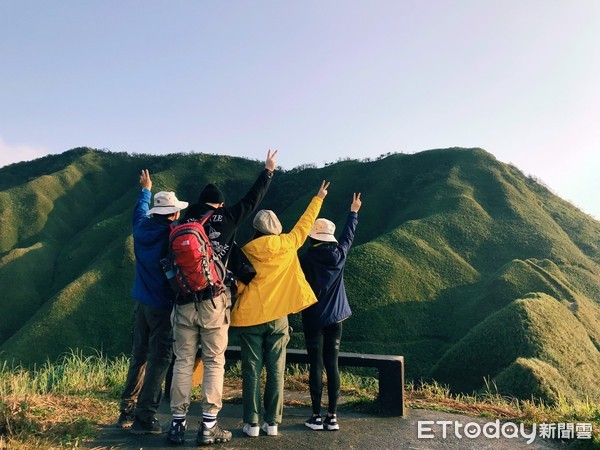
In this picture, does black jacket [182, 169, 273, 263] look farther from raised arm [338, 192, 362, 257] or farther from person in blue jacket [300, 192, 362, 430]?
raised arm [338, 192, 362, 257]

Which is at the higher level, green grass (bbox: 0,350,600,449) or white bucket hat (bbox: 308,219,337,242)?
white bucket hat (bbox: 308,219,337,242)

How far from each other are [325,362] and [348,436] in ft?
2.72

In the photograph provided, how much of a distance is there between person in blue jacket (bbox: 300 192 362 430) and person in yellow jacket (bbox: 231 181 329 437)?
1.12 ft

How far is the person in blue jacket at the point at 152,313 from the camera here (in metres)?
5.28

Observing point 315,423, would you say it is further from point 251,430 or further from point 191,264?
point 191,264

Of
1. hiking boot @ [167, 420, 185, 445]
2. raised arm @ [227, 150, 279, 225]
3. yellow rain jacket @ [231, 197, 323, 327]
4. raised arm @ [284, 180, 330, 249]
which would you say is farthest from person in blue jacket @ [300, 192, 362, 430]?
hiking boot @ [167, 420, 185, 445]

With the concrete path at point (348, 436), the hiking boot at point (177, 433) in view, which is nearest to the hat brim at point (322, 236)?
the concrete path at point (348, 436)

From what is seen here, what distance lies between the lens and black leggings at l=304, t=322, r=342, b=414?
18.7 feet

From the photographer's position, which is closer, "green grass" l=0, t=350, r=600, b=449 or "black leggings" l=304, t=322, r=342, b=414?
"green grass" l=0, t=350, r=600, b=449

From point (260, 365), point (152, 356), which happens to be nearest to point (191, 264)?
point (152, 356)

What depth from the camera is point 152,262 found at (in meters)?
5.38

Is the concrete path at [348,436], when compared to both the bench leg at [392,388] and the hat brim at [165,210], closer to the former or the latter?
the bench leg at [392,388]

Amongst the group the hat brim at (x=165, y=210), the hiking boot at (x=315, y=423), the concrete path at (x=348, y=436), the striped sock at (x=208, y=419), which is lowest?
the concrete path at (x=348, y=436)

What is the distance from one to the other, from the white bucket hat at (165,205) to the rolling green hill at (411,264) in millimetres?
12113
